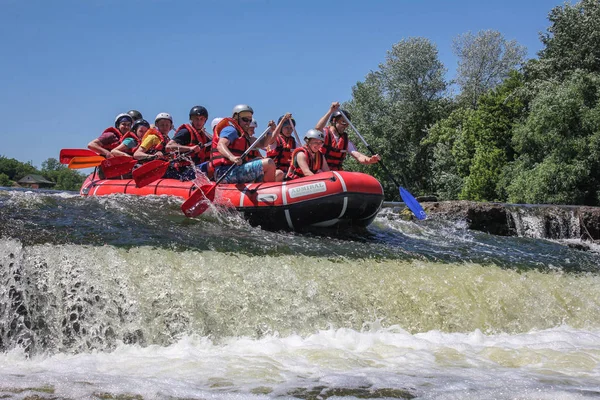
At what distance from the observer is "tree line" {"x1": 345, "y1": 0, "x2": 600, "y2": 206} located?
23.4m

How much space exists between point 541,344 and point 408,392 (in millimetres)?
2228

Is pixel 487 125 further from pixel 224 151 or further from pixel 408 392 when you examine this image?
pixel 408 392

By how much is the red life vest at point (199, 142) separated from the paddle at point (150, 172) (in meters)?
0.70

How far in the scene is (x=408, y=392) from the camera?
13.5 ft

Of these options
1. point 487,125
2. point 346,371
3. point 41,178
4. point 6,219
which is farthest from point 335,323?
point 41,178

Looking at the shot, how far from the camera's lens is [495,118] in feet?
104

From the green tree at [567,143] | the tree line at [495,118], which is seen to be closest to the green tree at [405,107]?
the tree line at [495,118]

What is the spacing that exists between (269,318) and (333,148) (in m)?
4.84

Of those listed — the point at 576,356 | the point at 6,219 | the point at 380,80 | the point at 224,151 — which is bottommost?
the point at 576,356

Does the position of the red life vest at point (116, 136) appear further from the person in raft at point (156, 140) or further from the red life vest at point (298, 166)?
the red life vest at point (298, 166)

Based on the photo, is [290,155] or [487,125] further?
[487,125]

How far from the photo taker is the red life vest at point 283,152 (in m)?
10.2

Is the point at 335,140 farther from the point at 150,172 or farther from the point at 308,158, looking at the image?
the point at 150,172

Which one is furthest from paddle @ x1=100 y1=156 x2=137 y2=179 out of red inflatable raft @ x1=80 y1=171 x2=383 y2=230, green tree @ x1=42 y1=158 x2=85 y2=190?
green tree @ x1=42 y1=158 x2=85 y2=190
